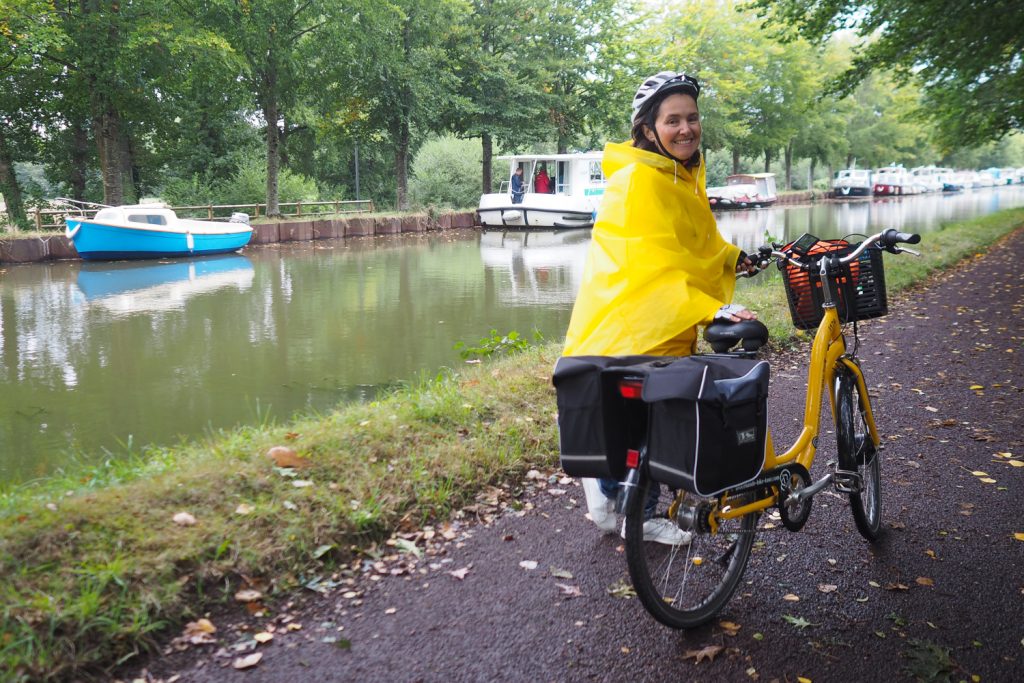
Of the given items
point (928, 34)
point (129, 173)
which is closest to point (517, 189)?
point (129, 173)

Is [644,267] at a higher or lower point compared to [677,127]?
lower

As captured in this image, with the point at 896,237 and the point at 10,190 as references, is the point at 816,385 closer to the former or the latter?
the point at 896,237

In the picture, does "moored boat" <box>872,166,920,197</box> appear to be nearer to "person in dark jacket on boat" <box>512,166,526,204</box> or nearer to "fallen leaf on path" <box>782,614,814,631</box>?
"person in dark jacket on boat" <box>512,166,526,204</box>

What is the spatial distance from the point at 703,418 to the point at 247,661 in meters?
1.80

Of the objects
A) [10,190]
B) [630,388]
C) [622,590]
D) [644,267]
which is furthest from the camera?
[10,190]

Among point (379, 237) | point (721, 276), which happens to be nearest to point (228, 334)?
point (721, 276)

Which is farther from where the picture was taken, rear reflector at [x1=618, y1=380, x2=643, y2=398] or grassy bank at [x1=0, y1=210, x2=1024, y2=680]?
grassy bank at [x1=0, y1=210, x2=1024, y2=680]

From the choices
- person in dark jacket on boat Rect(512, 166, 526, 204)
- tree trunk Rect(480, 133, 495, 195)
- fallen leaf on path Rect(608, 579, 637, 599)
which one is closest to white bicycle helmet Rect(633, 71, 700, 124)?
fallen leaf on path Rect(608, 579, 637, 599)

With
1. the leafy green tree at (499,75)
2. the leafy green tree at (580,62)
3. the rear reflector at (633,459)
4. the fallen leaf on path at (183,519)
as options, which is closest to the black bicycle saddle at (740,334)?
the rear reflector at (633,459)

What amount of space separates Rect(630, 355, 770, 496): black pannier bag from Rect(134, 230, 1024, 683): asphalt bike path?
2.45 ft

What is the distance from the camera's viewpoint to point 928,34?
46.4ft

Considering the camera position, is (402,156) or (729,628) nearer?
(729,628)

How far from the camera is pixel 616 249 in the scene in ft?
10.6

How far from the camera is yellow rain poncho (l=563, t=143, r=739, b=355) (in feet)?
10.4
